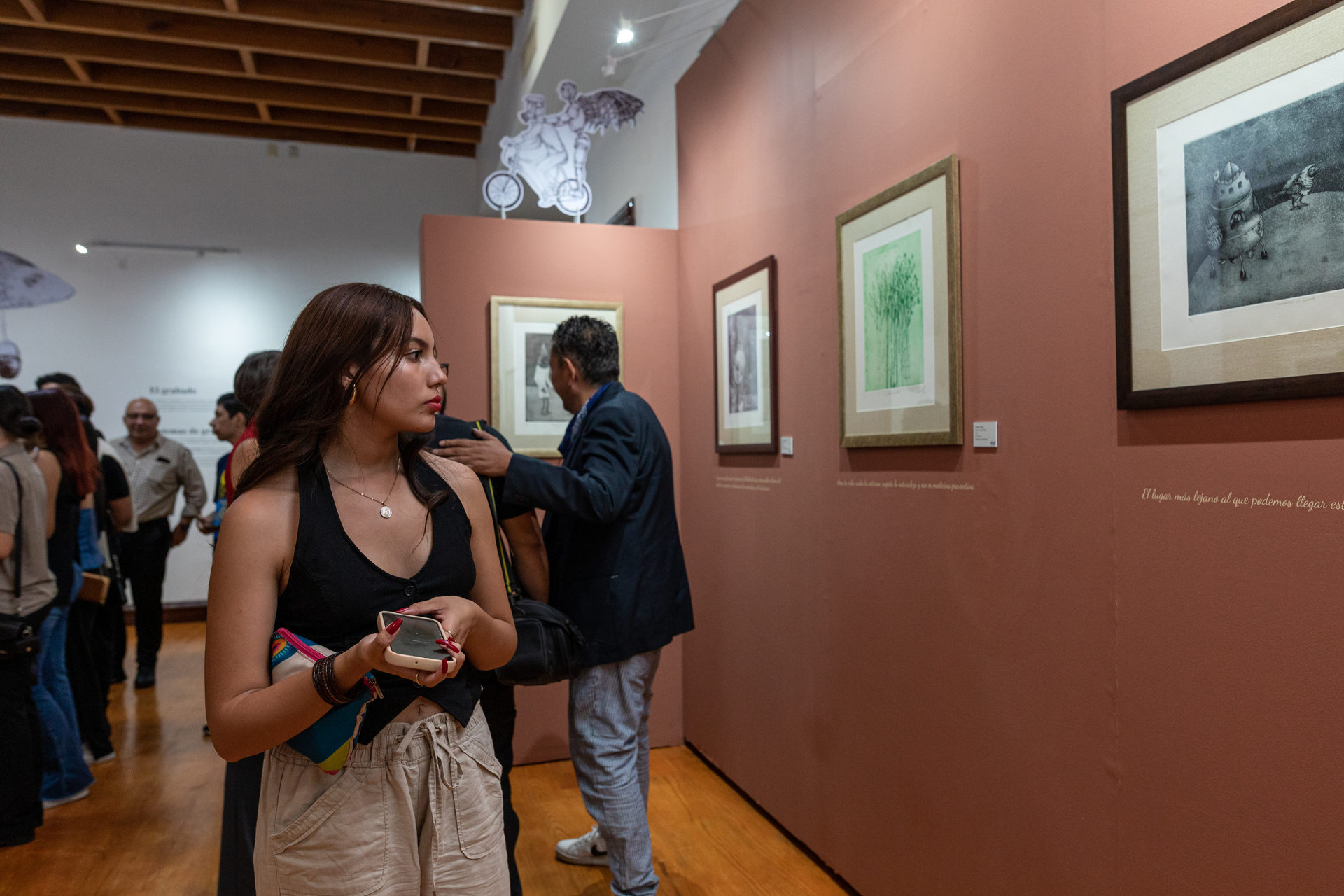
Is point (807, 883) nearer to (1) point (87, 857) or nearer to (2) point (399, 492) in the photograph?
(2) point (399, 492)

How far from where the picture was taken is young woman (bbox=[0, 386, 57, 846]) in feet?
10.3

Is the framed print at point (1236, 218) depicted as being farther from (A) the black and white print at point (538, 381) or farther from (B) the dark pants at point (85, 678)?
(B) the dark pants at point (85, 678)

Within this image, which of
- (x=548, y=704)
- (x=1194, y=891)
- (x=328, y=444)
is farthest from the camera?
(x=548, y=704)

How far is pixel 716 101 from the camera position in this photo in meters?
3.71

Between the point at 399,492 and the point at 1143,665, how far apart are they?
1.37m

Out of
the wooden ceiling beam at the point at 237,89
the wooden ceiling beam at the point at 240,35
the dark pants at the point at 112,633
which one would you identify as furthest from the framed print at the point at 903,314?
the wooden ceiling beam at the point at 237,89

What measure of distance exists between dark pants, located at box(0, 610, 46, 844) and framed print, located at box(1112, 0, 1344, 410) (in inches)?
146

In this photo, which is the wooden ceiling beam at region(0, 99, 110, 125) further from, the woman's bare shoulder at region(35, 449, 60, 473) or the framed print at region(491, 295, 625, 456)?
the framed print at region(491, 295, 625, 456)

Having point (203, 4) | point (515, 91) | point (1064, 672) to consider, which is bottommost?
point (1064, 672)

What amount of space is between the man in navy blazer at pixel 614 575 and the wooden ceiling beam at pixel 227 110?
5.99 m

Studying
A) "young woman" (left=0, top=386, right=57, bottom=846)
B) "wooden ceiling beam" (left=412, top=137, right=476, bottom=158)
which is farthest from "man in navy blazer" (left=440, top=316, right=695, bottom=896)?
"wooden ceiling beam" (left=412, top=137, right=476, bottom=158)

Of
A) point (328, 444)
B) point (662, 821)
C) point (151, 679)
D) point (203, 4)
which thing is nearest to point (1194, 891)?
point (328, 444)

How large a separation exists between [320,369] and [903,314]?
1605 millimetres

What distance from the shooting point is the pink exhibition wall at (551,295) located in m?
3.94
